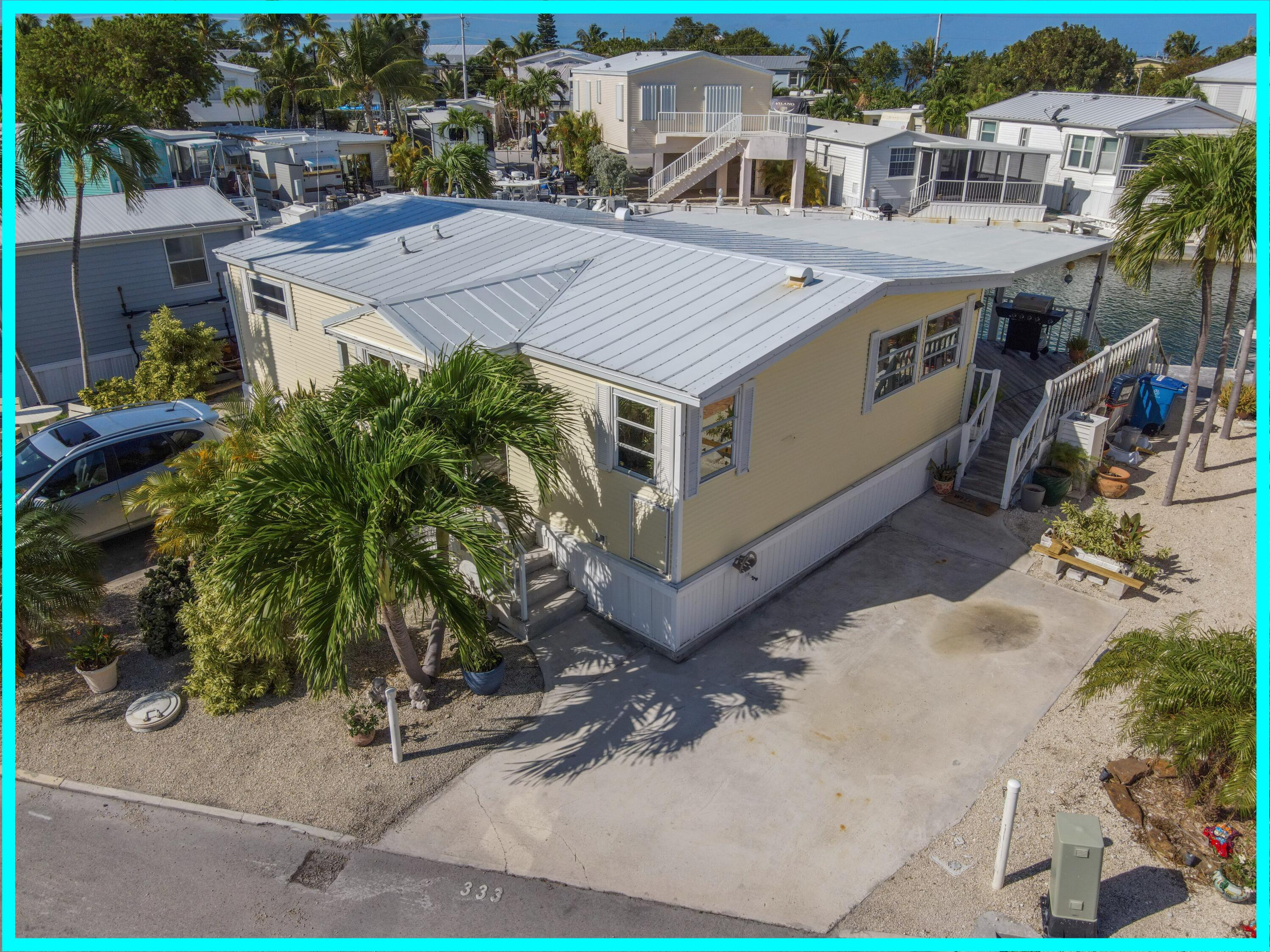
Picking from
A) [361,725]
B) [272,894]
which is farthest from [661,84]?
[272,894]

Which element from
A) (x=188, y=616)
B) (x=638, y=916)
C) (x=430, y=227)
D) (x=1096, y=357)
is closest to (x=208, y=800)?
(x=188, y=616)

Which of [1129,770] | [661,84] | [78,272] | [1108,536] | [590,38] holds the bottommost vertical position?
[1129,770]

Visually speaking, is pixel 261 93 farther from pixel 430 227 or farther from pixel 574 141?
pixel 430 227

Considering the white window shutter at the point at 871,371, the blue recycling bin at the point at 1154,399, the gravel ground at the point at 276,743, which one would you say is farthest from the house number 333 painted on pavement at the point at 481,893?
the blue recycling bin at the point at 1154,399

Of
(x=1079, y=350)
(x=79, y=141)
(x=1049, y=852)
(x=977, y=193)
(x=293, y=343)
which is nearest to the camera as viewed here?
(x=1049, y=852)

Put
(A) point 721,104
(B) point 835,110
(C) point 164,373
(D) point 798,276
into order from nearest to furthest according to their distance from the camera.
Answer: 1. (D) point 798,276
2. (C) point 164,373
3. (A) point 721,104
4. (B) point 835,110

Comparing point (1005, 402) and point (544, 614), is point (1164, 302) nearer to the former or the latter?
point (1005, 402)

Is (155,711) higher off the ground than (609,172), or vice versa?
(609,172)
